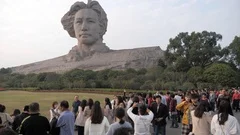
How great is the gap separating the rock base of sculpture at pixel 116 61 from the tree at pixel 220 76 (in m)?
13.0

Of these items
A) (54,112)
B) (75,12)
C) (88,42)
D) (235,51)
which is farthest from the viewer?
(75,12)

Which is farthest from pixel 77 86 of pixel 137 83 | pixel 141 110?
pixel 141 110

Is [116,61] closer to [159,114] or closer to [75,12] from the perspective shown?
[75,12]

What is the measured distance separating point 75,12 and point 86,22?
4187 millimetres

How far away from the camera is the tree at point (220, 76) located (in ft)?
122

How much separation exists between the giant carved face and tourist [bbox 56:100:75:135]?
4759 cm

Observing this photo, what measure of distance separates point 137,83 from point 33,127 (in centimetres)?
3051

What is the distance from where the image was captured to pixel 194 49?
4319 centimetres

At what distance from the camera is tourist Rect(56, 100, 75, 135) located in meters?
6.25

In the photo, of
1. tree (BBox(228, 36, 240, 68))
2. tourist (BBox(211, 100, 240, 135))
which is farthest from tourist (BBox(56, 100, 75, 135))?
tree (BBox(228, 36, 240, 68))

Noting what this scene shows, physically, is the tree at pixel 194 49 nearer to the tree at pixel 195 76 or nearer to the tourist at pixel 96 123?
the tree at pixel 195 76

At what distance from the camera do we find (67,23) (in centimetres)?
5703

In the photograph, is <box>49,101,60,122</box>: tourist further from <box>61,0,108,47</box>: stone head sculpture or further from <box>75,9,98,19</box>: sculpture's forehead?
<box>75,9,98,19</box>: sculpture's forehead

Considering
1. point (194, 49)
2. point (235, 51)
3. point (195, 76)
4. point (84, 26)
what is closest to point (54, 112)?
point (195, 76)
